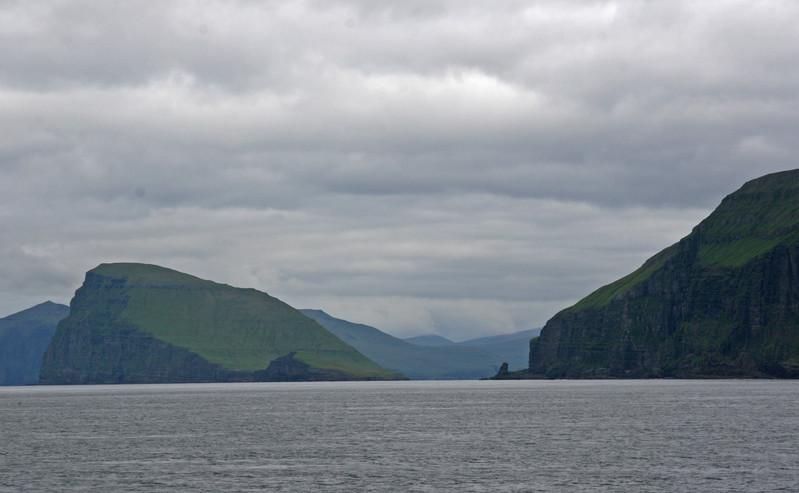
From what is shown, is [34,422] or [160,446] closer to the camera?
[160,446]

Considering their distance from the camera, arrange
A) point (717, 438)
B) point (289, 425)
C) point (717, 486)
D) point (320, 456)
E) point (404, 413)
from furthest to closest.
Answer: point (404, 413) < point (289, 425) < point (717, 438) < point (320, 456) < point (717, 486)

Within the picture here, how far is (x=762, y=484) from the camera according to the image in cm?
7319

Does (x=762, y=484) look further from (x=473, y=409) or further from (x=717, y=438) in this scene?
(x=473, y=409)

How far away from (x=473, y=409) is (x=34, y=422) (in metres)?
89.9

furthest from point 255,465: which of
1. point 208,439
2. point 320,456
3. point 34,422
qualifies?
point 34,422

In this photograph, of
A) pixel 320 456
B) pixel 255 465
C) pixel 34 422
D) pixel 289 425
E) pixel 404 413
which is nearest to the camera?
pixel 255 465

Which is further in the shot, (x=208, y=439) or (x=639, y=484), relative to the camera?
(x=208, y=439)

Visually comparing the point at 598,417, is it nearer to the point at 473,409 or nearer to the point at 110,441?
the point at 473,409

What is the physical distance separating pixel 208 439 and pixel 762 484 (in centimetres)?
7417

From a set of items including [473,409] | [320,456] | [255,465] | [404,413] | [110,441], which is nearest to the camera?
[255,465]

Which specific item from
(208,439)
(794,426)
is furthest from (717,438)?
(208,439)

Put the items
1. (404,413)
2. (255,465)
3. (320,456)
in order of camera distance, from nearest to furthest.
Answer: (255,465), (320,456), (404,413)

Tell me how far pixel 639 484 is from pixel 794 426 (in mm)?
60238

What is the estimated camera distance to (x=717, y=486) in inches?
2869
